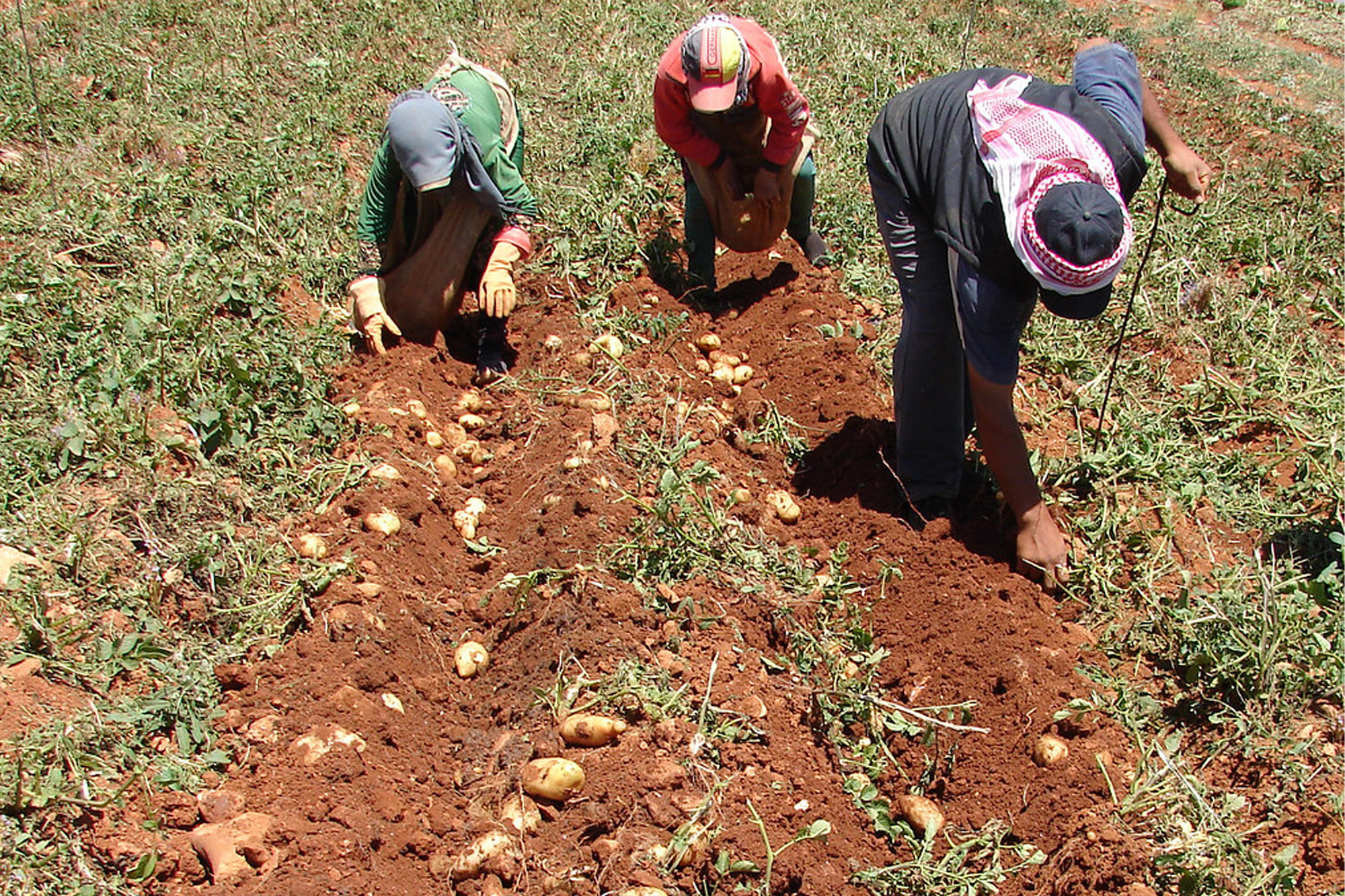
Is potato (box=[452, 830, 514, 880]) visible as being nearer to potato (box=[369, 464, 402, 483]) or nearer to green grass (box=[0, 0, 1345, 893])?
green grass (box=[0, 0, 1345, 893])

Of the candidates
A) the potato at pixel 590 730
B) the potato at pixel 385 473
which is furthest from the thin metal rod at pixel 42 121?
the potato at pixel 590 730

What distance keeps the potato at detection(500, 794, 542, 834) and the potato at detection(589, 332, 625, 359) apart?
1804 mm

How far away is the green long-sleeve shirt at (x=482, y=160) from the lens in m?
3.54

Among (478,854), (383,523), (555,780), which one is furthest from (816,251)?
(478,854)

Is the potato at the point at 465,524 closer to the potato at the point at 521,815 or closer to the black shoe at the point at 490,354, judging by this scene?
the black shoe at the point at 490,354

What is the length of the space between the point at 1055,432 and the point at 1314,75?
446 centimetres

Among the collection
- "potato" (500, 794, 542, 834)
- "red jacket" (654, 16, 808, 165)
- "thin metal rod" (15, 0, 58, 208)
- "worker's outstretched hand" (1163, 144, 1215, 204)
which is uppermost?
"worker's outstretched hand" (1163, 144, 1215, 204)

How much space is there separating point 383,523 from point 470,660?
495 millimetres

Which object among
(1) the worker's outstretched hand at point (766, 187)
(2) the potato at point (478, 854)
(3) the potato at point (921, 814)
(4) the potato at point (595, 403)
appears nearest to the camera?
(2) the potato at point (478, 854)

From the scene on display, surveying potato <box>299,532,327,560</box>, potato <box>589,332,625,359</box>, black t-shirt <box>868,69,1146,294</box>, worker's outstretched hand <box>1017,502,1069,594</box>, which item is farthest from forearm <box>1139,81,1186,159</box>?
potato <box>299,532,327,560</box>

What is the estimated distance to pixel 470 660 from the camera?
2.79 metres

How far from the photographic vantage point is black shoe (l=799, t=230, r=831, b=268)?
4566mm

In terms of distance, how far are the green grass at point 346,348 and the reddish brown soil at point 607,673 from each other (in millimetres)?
88

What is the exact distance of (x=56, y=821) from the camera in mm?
2174
